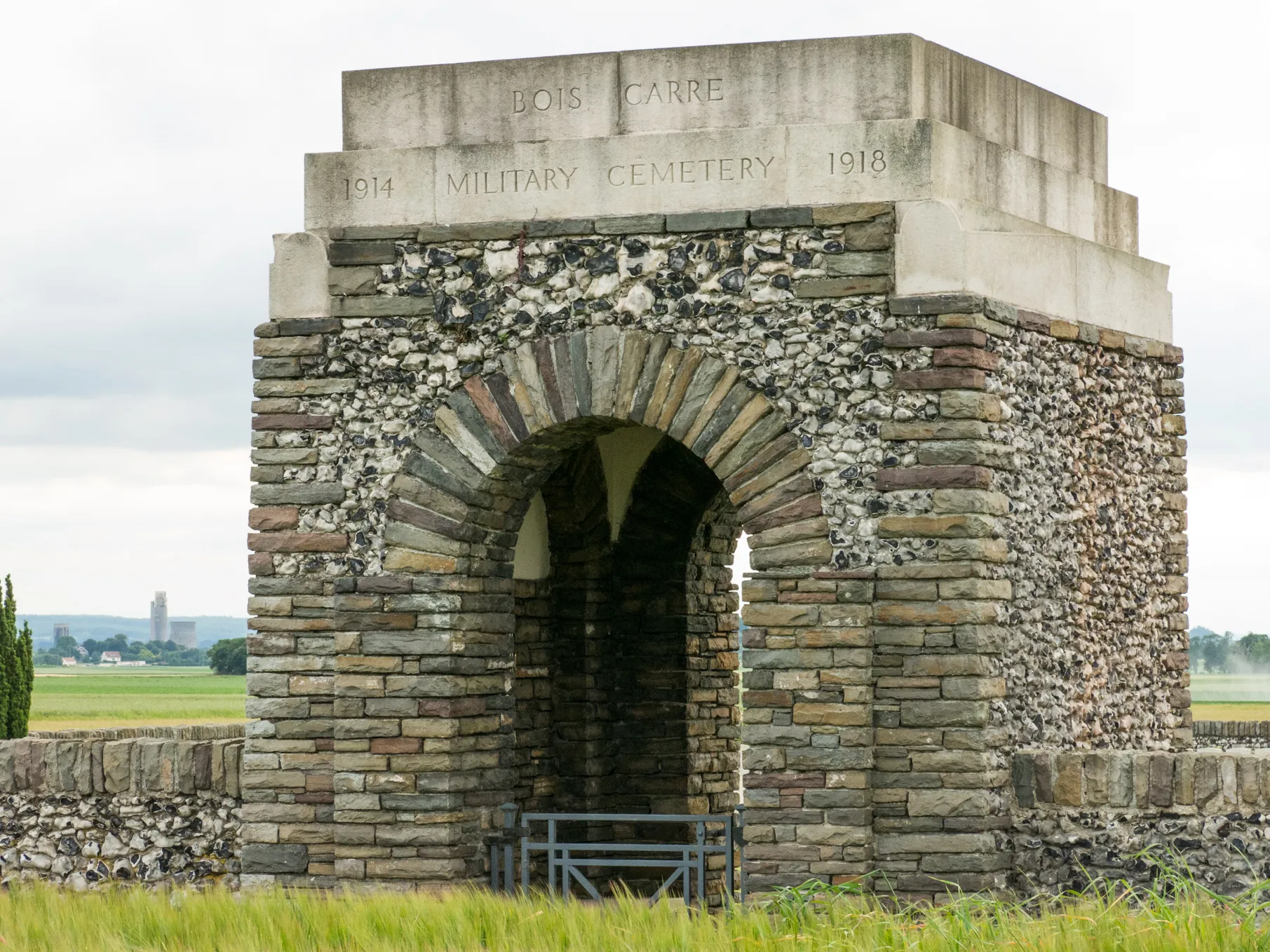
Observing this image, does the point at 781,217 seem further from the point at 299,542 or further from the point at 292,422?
the point at 299,542

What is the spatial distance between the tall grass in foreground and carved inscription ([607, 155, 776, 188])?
440cm

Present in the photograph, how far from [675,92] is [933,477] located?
2.97 metres

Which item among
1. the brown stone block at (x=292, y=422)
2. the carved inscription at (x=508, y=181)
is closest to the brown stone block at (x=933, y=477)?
the carved inscription at (x=508, y=181)

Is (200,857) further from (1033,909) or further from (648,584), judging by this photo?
(1033,909)

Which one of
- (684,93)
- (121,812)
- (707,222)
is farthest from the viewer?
(121,812)

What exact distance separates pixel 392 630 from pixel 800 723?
270 cm

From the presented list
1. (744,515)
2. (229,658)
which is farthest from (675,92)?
(229,658)

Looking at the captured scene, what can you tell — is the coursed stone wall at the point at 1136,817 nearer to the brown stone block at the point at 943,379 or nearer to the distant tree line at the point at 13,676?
the brown stone block at the point at 943,379

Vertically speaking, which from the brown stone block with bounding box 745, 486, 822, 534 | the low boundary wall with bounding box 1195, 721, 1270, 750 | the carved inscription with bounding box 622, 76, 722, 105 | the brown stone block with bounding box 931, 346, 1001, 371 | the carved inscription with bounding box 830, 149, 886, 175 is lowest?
the low boundary wall with bounding box 1195, 721, 1270, 750

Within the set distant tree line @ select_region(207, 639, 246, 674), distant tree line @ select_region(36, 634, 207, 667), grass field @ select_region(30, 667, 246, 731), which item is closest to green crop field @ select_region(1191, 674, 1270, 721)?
grass field @ select_region(30, 667, 246, 731)

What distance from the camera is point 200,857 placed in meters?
13.8

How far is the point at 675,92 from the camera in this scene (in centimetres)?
1303

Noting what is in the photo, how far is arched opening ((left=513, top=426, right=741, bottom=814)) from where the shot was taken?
15914 millimetres

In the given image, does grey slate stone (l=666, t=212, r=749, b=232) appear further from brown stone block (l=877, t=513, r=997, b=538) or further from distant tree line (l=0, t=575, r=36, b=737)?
distant tree line (l=0, t=575, r=36, b=737)
